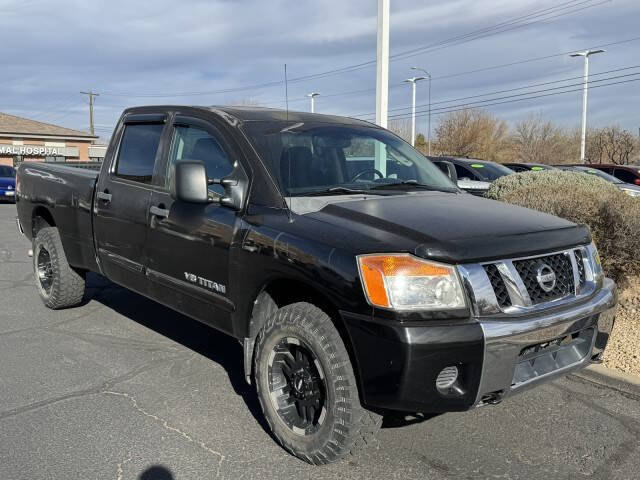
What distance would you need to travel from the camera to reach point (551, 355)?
10.3 ft

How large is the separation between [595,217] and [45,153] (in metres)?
45.0

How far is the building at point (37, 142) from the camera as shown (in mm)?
43537

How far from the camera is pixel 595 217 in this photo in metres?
5.88

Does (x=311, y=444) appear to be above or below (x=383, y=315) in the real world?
below

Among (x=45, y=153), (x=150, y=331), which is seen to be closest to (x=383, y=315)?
(x=150, y=331)

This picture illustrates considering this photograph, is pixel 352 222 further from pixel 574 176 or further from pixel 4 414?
pixel 574 176

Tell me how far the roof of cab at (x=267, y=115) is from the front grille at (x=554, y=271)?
2.00 meters

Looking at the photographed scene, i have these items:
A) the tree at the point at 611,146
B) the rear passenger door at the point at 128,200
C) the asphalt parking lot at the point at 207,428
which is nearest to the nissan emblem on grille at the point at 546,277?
the asphalt parking lot at the point at 207,428

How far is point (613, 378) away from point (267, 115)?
3122 mm

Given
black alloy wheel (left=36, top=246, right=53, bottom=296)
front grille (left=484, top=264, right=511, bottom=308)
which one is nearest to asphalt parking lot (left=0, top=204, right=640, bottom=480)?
front grille (left=484, top=264, right=511, bottom=308)

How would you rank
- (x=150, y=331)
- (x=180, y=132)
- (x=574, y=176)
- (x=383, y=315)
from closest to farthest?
(x=383, y=315) → (x=180, y=132) → (x=150, y=331) → (x=574, y=176)

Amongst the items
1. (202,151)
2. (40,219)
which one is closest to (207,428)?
(202,151)

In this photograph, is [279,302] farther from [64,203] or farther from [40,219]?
[40,219]

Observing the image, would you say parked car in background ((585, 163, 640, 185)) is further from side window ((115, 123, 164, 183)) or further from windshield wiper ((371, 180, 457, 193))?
side window ((115, 123, 164, 183))
